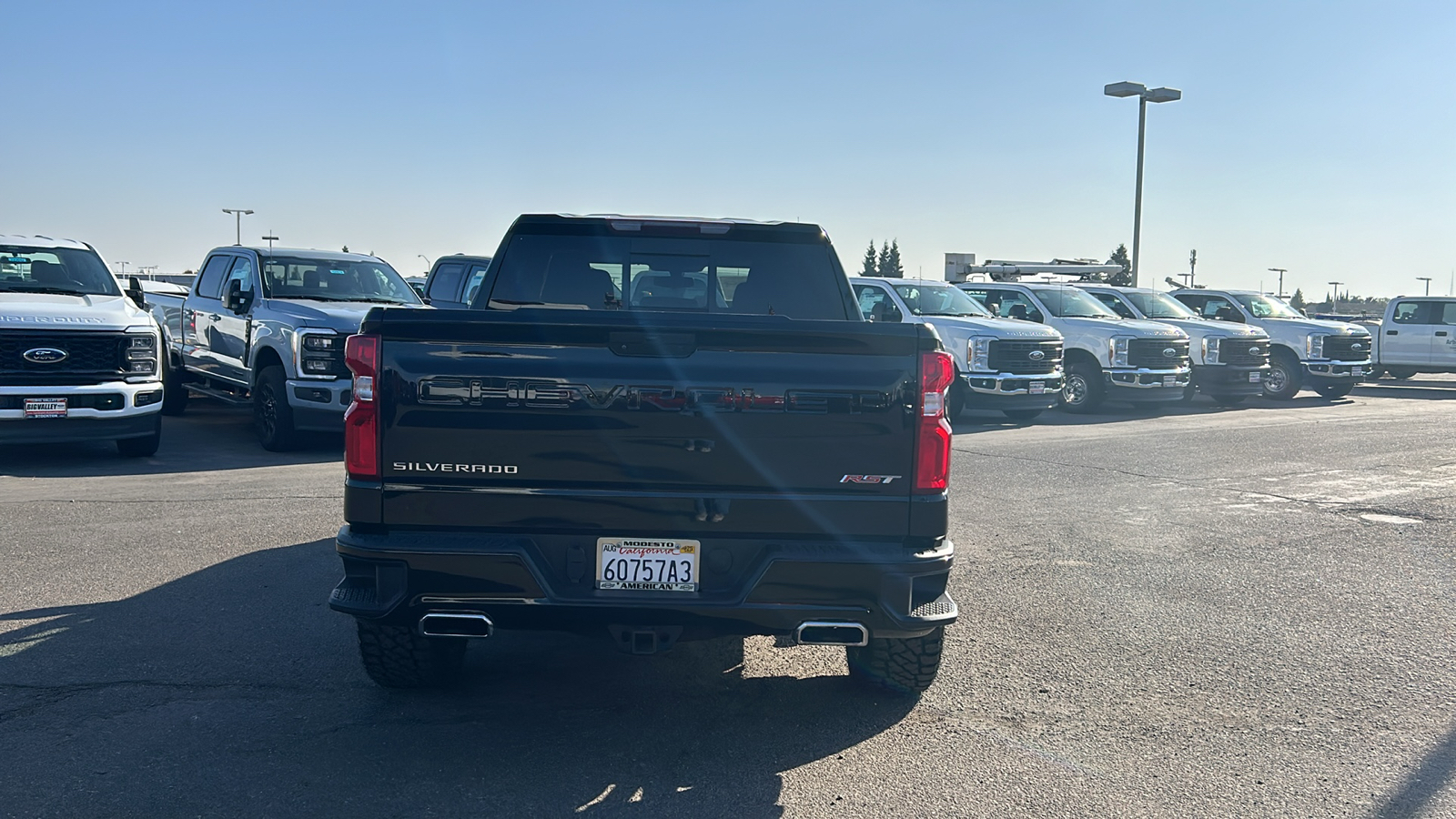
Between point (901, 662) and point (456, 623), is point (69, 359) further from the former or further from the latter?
point (901, 662)

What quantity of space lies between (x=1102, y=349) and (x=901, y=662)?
14.8m

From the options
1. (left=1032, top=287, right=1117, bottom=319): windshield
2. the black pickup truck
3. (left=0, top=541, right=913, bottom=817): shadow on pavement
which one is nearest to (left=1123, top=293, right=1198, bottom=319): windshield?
(left=1032, top=287, right=1117, bottom=319): windshield

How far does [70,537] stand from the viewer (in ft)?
24.9

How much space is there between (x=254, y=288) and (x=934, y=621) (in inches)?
410

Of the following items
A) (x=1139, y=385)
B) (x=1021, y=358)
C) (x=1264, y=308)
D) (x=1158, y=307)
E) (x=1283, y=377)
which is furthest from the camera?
(x=1264, y=308)

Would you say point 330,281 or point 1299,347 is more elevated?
point 330,281

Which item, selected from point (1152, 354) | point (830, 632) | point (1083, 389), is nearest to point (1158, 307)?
point (1152, 354)

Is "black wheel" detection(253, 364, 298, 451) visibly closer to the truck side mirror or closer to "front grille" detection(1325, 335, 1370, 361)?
the truck side mirror

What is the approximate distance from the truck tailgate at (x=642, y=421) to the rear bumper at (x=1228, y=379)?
17.8 m

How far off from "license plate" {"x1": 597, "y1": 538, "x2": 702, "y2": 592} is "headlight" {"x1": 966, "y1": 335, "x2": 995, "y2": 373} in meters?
12.8

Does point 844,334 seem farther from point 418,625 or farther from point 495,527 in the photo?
point 418,625

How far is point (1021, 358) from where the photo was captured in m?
16.4

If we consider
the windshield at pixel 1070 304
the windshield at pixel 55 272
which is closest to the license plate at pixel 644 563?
the windshield at pixel 55 272

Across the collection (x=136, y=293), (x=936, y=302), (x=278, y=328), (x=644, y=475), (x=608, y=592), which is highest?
(x=936, y=302)
